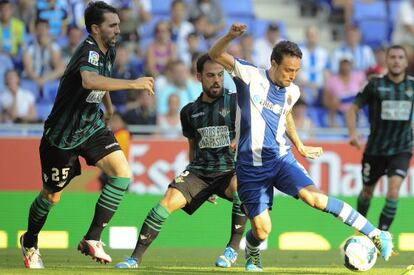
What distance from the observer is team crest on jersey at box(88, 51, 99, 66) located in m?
9.95

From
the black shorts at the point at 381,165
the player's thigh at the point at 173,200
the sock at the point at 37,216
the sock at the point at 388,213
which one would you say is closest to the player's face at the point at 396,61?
the black shorts at the point at 381,165

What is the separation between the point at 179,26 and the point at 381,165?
21.3 ft

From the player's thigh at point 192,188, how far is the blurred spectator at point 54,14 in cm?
837

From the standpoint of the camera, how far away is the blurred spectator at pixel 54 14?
733 inches

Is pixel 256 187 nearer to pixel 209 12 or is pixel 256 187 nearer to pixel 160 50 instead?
pixel 160 50

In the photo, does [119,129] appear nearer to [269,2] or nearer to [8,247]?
[8,247]

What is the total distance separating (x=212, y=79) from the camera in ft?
35.7

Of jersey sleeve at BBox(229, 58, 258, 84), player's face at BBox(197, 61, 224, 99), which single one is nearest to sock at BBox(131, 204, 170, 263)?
player's face at BBox(197, 61, 224, 99)

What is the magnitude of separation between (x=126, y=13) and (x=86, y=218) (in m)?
5.38

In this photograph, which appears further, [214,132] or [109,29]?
[214,132]

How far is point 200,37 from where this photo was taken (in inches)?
757

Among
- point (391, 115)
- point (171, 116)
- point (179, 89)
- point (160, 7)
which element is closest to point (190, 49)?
point (179, 89)

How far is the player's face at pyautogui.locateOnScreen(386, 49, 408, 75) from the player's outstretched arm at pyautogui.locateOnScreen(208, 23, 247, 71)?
171 inches

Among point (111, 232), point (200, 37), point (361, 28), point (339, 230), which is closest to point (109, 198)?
point (111, 232)
